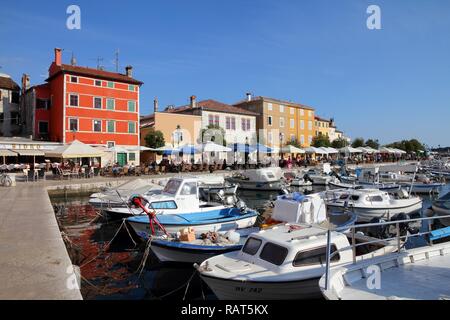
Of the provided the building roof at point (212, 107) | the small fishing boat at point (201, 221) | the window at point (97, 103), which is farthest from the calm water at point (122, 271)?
the building roof at point (212, 107)

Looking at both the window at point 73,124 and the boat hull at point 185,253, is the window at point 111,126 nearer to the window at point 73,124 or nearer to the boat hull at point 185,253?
the window at point 73,124

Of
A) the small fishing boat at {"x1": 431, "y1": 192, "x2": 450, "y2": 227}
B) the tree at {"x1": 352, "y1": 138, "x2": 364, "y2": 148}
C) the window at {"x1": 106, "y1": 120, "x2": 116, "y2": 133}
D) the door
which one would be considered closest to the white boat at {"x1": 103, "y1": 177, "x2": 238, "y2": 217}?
the small fishing boat at {"x1": 431, "y1": 192, "x2": 450, "y2": 227}

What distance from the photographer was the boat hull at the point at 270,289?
7.87m

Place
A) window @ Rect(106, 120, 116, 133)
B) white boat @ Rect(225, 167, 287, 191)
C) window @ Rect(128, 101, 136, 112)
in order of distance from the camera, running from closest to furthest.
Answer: white boat @ Rect(225, 167, 287, 191) → window @ Rect(106, 120, 116, 133) → window @ Rect(128, 101, 136, 112)

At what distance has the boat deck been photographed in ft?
20.4

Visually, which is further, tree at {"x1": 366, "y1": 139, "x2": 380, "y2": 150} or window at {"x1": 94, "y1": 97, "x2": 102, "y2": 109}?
tree at {"x1": 366, "y1": 139, "x2": 380, "y2": 150}

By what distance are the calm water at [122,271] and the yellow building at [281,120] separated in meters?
47.1

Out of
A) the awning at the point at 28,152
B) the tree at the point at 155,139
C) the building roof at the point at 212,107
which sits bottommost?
the awning at the point at 28,152

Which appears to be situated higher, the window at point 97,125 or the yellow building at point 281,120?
the yellow building at point 281,120

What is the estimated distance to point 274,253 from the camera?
8609mm

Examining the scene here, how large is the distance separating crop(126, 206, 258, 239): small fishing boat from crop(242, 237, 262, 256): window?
3661 millimetres

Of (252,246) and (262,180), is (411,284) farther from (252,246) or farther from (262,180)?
(262,180)

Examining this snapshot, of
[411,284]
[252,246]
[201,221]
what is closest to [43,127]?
[201,221]

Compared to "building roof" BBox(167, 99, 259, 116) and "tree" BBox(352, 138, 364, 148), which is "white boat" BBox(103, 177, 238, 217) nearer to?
"building roof" BBox(167, 99, 259, 116)
